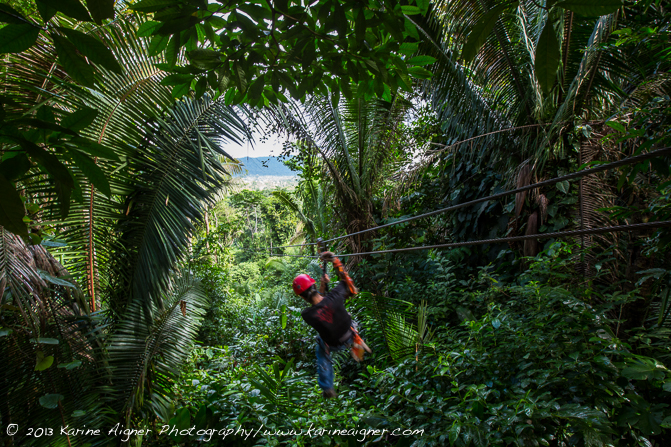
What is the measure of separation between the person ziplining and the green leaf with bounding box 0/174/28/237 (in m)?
1.87

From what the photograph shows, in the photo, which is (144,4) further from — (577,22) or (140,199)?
(577,22)

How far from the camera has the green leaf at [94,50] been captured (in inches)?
32.7

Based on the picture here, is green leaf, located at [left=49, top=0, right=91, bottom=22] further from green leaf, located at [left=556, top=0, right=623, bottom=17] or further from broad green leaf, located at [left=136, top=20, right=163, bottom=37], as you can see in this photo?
green leaf, located at [left=556, top=0, right=623, bottom=17]

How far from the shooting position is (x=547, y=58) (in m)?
0.87

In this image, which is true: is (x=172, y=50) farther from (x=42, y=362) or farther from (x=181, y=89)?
(x=42, y=362)

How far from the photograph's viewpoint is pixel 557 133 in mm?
3318

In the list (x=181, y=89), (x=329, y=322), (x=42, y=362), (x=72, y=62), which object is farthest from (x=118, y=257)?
(x=72, y=62)

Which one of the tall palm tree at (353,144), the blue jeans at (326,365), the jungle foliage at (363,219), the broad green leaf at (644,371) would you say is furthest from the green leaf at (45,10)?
the tall palm tree at (353,144)

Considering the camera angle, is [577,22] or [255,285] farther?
[255,285]

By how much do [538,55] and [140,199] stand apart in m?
3.72

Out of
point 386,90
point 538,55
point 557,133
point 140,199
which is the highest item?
point 557,133

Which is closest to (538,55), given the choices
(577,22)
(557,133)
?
(557,133)

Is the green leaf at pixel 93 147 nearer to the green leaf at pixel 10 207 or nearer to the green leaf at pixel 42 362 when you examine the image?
the green leaf at pixel 10 207

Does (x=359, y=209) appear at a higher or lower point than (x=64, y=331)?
higher
